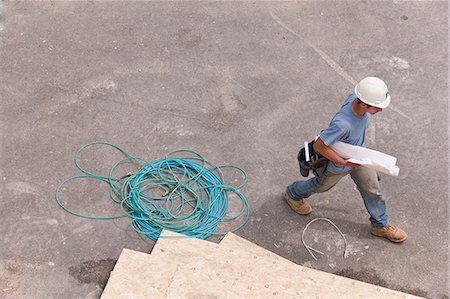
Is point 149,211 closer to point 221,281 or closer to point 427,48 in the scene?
point 221,281

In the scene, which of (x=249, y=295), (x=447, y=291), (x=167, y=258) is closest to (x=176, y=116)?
(x=167, y=258)

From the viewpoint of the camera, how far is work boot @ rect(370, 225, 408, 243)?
6.13 meters

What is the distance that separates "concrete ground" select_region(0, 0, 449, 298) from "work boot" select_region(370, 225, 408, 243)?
97 mm

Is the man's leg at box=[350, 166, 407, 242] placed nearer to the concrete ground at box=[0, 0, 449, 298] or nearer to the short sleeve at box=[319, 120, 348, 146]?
the concrete ground at box=[0, 0, 449, 298]

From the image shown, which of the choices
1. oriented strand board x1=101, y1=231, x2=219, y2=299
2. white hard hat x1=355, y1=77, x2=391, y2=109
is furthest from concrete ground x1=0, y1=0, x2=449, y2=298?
white hard hat x1=355, y1=77, x2=391, y2=109

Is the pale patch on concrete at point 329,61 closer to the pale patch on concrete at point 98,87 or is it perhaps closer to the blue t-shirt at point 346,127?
the blue t-shirt at point 346,127

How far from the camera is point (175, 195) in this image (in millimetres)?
6547

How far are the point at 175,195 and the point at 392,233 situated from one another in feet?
8.24

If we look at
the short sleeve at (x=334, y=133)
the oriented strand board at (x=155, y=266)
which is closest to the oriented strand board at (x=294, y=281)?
the oriented strand board at (x=155, y=266)

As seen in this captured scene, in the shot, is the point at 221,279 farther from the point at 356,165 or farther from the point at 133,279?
the point at 356,165

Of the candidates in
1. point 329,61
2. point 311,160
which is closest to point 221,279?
point 311,160

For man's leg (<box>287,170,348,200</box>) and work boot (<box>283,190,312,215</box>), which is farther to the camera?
work boot (<box>283,190,312,215</box>)

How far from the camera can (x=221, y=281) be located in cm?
510

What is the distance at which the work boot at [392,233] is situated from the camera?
613 cm
